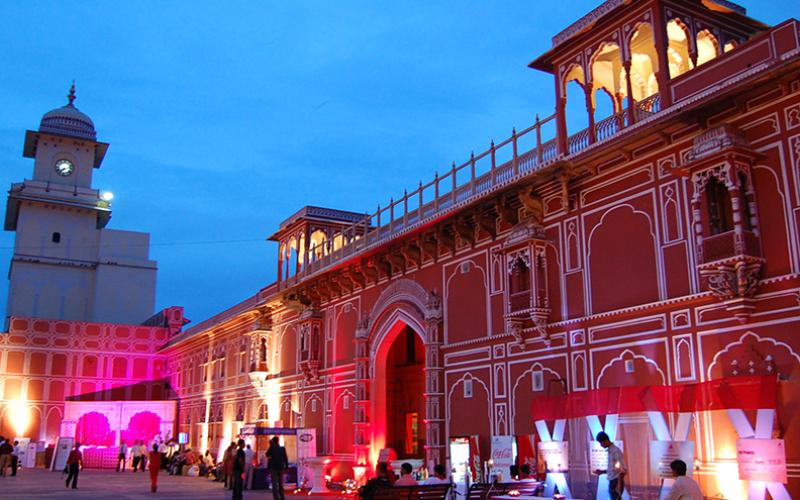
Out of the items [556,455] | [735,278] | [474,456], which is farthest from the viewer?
[474,456]

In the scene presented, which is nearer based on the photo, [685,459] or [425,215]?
[685,459]

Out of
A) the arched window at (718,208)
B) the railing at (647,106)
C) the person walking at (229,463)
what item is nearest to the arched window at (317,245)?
the person walking at (229,463)

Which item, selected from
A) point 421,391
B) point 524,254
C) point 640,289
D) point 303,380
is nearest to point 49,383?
point 303,380

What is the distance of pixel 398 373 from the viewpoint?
25359mm

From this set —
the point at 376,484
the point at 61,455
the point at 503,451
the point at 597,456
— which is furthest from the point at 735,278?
the point at 61,455

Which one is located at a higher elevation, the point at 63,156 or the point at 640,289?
the point at 63,156

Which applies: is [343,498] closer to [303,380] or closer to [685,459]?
[303,380]

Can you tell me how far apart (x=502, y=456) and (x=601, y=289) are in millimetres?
4238

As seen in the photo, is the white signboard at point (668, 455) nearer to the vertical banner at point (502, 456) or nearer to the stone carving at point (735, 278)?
the stone carving at point (735, 278)

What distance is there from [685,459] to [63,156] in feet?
152

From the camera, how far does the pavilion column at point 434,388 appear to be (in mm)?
19406

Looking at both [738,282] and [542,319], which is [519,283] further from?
[738,282]

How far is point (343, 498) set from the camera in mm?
19875

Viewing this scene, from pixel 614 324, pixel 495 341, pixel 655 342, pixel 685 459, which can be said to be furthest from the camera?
pixel 495 341
